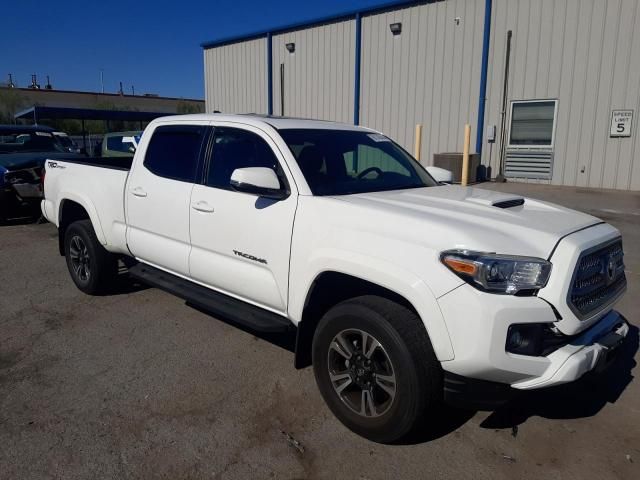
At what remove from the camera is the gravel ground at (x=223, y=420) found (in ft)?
9.14

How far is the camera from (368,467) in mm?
2781

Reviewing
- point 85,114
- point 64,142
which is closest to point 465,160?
point 64,142

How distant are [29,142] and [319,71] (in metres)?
11.1

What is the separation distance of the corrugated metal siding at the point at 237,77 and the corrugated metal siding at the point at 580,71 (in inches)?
379

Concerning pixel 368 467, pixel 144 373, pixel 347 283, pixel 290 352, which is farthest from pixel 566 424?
pixel 144 373

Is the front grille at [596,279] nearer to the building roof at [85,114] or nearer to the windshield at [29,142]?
the windshield at [29,142]

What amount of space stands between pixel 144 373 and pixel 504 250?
2664 millimetres

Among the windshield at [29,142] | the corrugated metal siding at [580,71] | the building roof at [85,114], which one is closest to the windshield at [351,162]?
the windshield at [29,142]

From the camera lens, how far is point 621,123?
1335 centimetres

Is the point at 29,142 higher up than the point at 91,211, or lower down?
higher up

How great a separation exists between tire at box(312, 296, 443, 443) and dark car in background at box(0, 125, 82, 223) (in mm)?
7692

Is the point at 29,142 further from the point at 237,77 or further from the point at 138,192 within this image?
the point at 237,77

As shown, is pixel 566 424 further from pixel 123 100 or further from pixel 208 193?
pixel 123 100

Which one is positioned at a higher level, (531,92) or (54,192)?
(531,92)
